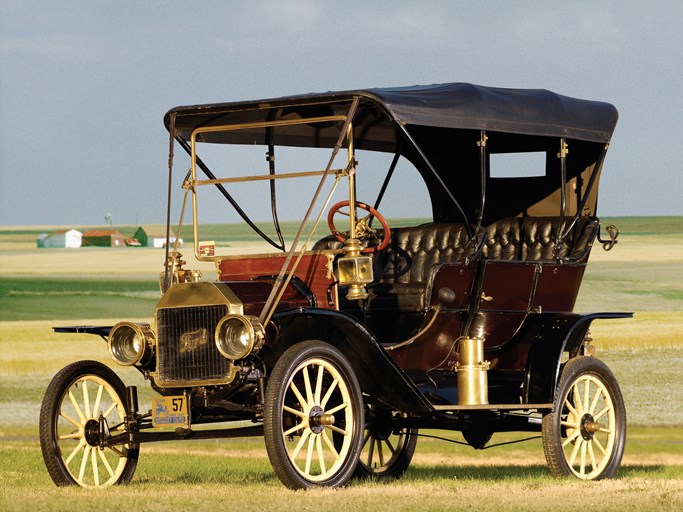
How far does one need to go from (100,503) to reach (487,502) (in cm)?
247

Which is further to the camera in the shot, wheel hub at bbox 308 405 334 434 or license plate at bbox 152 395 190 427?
license plate at bbox 152 395 190 427

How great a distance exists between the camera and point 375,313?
1248cm

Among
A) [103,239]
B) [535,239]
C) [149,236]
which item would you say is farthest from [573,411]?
[103,239]

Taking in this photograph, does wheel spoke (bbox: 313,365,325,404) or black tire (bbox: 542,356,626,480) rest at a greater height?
wheel spoke (bbox: 313,365,325,404)

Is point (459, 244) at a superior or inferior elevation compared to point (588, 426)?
superior

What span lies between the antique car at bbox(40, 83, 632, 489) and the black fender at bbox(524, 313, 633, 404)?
19mm

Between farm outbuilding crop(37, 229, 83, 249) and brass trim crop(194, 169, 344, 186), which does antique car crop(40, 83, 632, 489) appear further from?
farm outbuilding crop(37, 229, 83, 249)

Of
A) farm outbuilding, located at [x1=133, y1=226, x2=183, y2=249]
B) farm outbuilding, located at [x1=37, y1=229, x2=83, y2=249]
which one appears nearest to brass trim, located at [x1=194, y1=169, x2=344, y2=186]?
farm outbuilding, located at [x1=133, y1=226, x2=183, y2=249]

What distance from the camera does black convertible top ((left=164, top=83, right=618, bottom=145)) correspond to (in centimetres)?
1130

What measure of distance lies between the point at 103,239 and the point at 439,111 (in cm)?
7376

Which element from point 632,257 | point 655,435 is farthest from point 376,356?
point 632,257

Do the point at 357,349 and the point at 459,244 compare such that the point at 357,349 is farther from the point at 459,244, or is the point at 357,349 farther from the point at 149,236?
the point at 149,236

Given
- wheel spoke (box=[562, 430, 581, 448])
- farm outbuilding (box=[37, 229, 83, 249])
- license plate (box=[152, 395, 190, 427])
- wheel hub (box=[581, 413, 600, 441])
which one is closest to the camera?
license plate (box=[152, 395, 190, 427])

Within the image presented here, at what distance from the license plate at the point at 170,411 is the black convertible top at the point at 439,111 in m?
2.24
